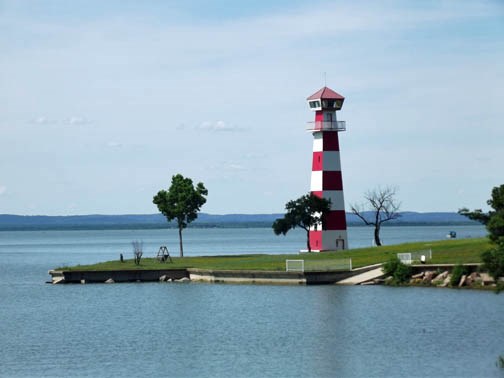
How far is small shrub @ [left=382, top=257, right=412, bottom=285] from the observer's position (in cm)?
7275

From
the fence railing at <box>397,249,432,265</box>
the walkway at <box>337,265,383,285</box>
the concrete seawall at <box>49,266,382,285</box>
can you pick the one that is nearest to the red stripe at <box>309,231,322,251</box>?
the concrete seawall at <box>49,266,382,285</box>

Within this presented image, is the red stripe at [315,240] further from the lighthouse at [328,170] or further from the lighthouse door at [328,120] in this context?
the lighthouse door at [328,120]

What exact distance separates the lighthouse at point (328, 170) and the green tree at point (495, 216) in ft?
152

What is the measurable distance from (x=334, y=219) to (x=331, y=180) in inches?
125

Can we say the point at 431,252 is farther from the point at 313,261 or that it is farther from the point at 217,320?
the point at 217,320

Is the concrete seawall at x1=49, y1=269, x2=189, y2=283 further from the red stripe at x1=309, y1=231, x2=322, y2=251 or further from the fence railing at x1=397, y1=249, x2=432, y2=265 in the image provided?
the fence railing at x1=397, y1=249, x2=432, y2=265

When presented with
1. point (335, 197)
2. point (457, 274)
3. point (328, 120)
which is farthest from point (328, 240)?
point (457, 274)

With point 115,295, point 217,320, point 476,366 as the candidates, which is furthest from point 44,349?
point 115,295

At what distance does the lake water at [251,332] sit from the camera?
43.9 meters

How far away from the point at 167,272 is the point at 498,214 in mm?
44394

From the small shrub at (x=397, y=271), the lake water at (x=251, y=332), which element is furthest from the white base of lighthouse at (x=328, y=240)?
the small shrub at (x=397, y=271)

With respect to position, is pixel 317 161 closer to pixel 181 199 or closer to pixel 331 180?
pixel 331 180

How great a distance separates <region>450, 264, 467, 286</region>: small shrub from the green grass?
8.65 ft

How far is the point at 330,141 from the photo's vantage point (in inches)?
3639
